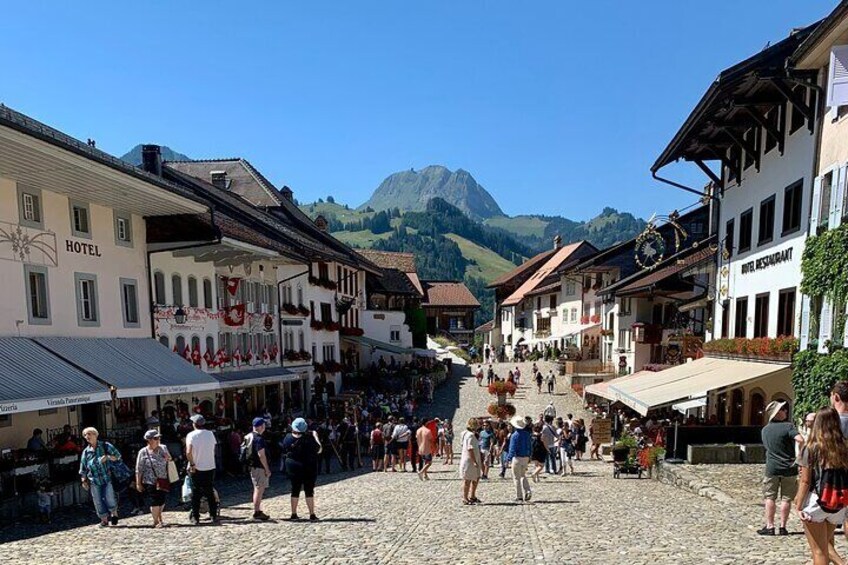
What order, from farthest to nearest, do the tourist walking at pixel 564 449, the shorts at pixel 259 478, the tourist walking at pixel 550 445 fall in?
the tourist walking at pixel 564 449
the tourist walking at pixel 550 445
the shorts at pixel 259 478

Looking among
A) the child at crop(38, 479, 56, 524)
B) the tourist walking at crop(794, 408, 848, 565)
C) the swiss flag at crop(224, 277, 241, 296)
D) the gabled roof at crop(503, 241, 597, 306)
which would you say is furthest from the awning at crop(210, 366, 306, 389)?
the gabled roof at crop(503, 241, 597, 306)

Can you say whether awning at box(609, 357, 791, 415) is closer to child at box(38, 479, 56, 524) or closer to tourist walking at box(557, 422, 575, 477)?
tourist walking at box(557, 422, 575, 477)

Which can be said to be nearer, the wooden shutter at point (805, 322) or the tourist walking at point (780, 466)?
the tourist walking at point (780, 466)

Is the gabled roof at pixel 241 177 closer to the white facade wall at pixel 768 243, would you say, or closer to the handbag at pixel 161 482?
the white facade wall at pixel 768 243

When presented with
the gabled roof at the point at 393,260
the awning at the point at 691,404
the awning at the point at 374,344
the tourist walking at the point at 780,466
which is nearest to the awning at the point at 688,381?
the awning at the point at 691,404

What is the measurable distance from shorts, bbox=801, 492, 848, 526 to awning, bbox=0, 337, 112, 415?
522 inches

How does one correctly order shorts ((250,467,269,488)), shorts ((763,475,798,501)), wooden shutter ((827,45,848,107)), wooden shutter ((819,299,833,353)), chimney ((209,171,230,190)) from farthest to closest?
chimney ((209,171,230,190)), wooden shutter ((819,299,833,353)), wooden shutter ((827,45,848,107)), shorts ((250,467,269,488)), shorts ((763,475,798,501))

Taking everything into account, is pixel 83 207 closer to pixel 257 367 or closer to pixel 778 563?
pixel 257 367

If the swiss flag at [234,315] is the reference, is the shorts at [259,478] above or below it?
below

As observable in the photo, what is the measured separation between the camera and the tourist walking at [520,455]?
439 inches

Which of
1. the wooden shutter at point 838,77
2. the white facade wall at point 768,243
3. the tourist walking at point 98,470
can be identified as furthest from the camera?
the white facade wall at point 768,243

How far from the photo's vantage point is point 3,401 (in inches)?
459

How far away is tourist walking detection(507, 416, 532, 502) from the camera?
11.1 m

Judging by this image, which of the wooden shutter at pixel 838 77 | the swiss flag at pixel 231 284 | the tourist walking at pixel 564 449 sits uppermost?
the wooden shutter at pixel 838 77
